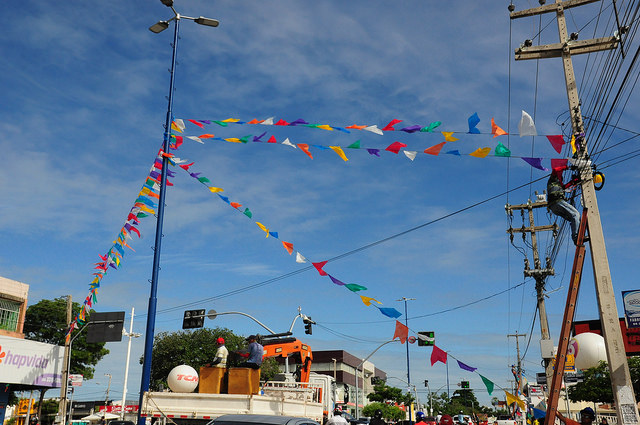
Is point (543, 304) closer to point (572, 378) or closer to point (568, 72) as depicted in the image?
point (572, 378)

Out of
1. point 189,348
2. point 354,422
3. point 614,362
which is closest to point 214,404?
point 354,422

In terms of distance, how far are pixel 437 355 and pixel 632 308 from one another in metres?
11.8

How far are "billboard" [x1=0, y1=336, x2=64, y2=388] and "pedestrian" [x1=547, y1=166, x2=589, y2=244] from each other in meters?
21.4

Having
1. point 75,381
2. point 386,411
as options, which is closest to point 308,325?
point 75,381

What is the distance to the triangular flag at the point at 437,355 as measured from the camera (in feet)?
37.8

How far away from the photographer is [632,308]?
1917cm

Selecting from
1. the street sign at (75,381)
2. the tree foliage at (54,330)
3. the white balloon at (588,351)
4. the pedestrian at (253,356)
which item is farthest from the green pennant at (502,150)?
the tree foliage at (54,330)

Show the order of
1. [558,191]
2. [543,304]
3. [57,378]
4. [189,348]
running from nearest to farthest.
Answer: [558,191]
[57,378]
[543,304]
[189,348]

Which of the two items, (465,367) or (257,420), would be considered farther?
(465,367)

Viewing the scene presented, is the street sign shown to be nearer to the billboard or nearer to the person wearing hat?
the billboard

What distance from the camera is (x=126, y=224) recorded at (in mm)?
15781

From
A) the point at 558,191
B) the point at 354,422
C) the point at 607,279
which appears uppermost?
the point at 558,191

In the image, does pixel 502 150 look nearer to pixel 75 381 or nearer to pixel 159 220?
pixel 159 220

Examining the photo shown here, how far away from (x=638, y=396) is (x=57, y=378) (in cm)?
3327
